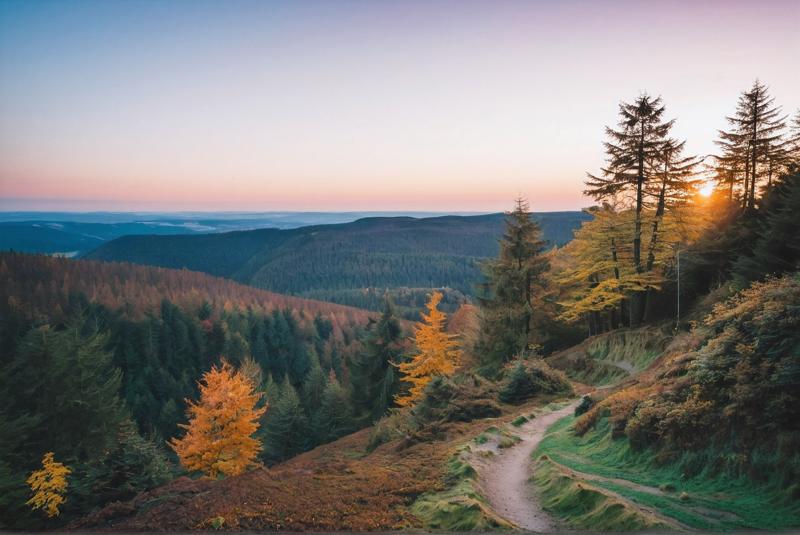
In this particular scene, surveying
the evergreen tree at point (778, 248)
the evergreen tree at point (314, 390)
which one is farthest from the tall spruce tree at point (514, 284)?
the evergreen tree at point (314, 390)

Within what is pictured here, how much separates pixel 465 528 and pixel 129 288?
147291 mm

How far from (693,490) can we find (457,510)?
4565 millimetres

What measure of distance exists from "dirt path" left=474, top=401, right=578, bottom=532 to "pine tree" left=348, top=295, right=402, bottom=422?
23528 mm

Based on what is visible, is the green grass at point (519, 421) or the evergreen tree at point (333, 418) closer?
the green grass at point (519, 421)

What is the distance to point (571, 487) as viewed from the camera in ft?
31.0

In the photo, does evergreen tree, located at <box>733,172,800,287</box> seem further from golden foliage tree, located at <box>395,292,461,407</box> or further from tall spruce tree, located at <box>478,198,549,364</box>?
golden foliage tree, located at <box>395,292,461,407</box>

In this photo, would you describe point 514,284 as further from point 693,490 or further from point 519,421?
point 693,490

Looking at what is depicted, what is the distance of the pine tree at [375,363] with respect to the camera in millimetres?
40156

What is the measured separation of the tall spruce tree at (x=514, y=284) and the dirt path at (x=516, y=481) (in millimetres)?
14576

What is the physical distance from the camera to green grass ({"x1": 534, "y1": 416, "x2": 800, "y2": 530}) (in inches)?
285

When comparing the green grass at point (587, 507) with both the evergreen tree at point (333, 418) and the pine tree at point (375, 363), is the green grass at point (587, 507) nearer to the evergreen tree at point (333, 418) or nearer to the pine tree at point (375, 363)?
the pine tree at point (375, 363)

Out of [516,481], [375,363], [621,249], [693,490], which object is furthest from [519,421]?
[375,363]

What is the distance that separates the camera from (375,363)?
40.8 metres

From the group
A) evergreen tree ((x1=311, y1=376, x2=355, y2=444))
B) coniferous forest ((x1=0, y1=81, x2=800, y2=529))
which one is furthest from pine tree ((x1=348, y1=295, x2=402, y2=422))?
evergreen tree ((x1=311, y1=376, x2=355, y2=444))
